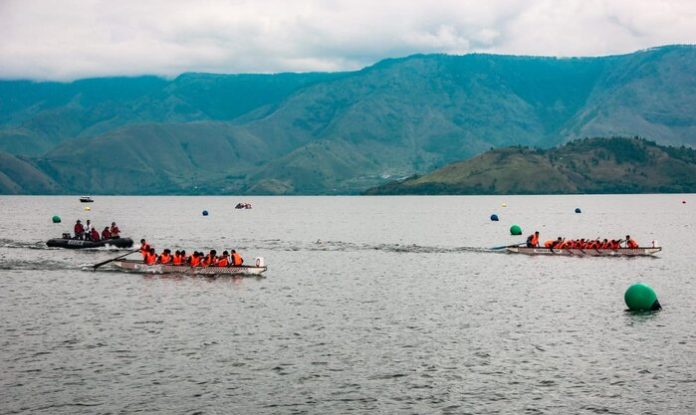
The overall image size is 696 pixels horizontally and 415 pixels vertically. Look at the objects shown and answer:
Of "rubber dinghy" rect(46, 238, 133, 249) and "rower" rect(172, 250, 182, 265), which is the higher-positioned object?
"rubber dinghy" rect(46, 238, 133, 249)

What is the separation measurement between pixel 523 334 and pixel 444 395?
17961 mm

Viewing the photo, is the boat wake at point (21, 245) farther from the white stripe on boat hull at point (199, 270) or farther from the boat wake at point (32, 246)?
the white stripe on boat hull at point (199, 270)

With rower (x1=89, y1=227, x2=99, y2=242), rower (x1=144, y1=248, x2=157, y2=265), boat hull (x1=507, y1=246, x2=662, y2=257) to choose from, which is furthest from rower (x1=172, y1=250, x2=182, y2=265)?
boat hull (x1=507, y1=246, x2=662, y2=257)

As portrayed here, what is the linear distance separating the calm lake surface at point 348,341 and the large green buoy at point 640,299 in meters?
1.42

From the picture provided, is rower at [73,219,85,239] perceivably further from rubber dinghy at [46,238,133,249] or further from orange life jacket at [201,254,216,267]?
orange life jacket at [201,254,216,267]

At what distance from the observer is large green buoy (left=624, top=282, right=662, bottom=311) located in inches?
2749

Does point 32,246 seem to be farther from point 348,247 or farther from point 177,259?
point 348,247

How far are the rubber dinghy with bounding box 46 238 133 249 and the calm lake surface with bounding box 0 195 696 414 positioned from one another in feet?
50.4

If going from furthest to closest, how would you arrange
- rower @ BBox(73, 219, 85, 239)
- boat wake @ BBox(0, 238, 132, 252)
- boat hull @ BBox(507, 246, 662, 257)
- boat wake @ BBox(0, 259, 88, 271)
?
boat wake @ BBox(0, 238, 132, 252) → rower @ BBox(73, 219, 85, 239) → boat hull @ BBox(507, 246, 662, 257) → boat wake @ BBox(0, 259, 88, 271)

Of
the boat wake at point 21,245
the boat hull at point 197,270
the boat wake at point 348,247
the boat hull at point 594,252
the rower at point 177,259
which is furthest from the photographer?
the boat wake at point 348,247

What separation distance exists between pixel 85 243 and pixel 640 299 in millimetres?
85502

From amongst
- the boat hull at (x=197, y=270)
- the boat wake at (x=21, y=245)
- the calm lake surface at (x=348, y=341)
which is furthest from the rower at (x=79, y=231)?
the boat hull at (x=197, y=270)

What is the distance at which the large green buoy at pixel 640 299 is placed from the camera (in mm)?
69812

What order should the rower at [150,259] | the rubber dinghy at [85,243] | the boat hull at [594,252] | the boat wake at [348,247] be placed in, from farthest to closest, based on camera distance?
the boat wake at [348,247]
the rubber dinghy at [85,243]
the boat hull at [594,252]
the rower at [150,259]
